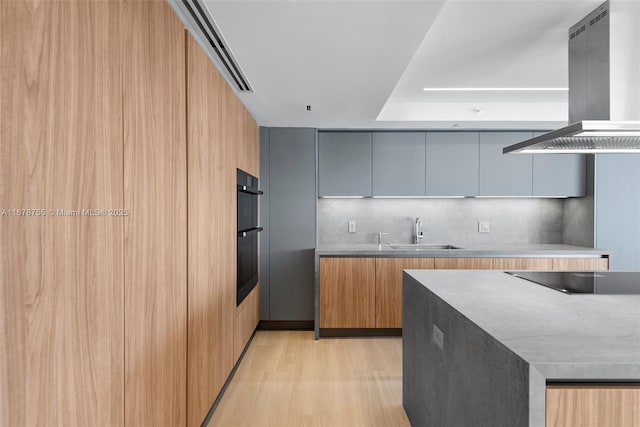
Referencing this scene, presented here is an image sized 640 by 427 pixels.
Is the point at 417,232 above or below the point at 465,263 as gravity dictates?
above

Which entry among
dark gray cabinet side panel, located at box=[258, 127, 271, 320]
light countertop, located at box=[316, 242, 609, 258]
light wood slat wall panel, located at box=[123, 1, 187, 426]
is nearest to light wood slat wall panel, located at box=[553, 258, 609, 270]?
light countertop, located at box=[316, 242, 609, 258]

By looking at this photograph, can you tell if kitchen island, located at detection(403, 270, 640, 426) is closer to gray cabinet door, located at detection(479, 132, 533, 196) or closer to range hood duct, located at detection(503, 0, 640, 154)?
range hood duct, located at detection(503, 0, 640, 154)

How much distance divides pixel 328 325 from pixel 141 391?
8.20ft

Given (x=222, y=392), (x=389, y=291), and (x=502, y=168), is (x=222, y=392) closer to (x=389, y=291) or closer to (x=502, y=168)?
(x=389, y=291)

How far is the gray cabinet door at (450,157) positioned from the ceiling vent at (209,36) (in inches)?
91.2

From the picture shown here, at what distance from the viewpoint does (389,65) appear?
2223 millimetres

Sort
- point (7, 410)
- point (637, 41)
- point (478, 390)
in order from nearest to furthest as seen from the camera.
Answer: point (7, 410) < point (478, 390) < point (637, 41)

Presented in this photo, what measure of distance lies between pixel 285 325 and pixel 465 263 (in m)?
2.02

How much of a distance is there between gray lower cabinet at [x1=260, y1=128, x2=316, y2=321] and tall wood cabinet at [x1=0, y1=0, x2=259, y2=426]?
1893 mm

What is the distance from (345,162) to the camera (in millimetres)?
4047

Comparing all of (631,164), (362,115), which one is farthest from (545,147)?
(631,164)

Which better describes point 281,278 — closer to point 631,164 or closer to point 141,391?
point 141,391

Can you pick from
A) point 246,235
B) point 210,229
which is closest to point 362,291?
point 246,235

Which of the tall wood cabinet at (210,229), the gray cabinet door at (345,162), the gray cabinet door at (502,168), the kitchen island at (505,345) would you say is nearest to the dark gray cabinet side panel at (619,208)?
the gray cabinet door at (502,168)
